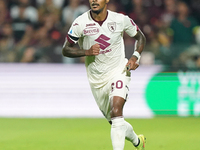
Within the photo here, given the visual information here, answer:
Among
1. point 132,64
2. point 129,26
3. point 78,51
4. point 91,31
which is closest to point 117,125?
point 132,64

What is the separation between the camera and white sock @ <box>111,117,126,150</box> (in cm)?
549

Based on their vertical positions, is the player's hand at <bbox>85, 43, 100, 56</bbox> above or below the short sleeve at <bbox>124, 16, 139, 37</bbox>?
below

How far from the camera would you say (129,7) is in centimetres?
Answer: 1284

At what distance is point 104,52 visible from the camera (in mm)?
5969

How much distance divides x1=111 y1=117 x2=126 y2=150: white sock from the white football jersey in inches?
27.6

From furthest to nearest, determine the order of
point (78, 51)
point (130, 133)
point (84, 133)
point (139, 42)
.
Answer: point (84, 133) → point (139, 42) → point (130, 133) → point (78, 51)

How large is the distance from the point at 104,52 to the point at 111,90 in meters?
0.53

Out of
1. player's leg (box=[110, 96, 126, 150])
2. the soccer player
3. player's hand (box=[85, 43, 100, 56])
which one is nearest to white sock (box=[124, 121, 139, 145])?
the soccer player

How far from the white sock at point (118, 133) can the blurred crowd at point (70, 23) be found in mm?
4844

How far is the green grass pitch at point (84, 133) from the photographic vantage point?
24.2 ft

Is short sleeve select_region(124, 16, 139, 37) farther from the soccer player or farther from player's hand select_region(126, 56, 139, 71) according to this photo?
player's hand select_region(126, 56, 139, 71)

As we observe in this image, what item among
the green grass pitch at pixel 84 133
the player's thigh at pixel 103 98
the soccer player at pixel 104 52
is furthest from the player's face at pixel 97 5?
the green grass pitch at pixel 84 133

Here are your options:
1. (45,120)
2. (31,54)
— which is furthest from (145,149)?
(31,54)

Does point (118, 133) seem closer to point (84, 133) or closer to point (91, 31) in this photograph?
point (91, 31)
